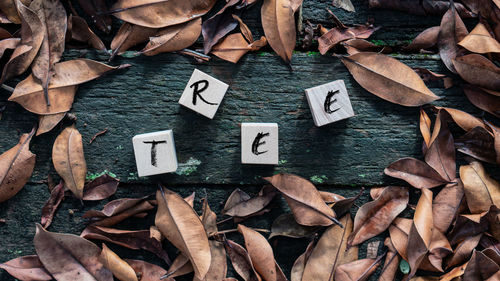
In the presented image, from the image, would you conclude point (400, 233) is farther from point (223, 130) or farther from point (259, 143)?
point (223, 130)

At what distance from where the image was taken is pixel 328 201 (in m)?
1.10

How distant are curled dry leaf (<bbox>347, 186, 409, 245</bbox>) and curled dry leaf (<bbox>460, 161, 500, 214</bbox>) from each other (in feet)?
0.53

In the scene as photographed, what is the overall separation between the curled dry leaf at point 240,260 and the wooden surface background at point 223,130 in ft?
0.21

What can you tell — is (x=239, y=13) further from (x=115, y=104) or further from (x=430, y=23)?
(x=430, y=23)

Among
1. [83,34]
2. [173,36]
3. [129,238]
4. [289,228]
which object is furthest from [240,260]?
[83,34]

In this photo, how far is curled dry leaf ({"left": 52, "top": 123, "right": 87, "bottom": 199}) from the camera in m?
1.07

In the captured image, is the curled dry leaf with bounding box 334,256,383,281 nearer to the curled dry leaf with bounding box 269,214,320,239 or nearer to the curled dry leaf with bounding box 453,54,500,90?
the curled dry leaf with bounding box 269,214,320,239

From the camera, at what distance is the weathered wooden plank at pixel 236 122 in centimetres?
110

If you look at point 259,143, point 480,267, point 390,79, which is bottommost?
point 480,267

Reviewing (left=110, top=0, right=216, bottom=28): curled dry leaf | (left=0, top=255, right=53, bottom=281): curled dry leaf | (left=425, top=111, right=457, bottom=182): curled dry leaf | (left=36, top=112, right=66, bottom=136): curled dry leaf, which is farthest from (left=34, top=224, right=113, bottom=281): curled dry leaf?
(left=425, top=111, right=457, bottom=182): curled dry leaf

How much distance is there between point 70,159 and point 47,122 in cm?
12

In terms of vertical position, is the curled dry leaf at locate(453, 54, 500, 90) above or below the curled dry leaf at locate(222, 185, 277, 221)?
above

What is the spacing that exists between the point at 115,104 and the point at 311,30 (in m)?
0.60

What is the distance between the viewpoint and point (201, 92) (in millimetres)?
1043
